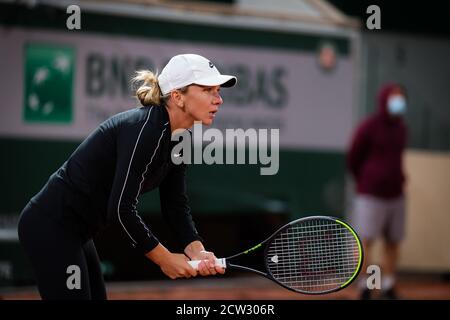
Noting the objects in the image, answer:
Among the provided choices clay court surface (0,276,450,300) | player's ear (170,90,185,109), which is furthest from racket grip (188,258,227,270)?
clay court surface (0,276,450,300)

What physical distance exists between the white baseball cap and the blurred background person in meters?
4.32

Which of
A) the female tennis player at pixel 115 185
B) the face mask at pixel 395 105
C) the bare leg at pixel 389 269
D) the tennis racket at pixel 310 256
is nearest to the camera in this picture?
the female tennis player at pixel 115 185

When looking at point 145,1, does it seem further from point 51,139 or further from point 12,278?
point 12,278

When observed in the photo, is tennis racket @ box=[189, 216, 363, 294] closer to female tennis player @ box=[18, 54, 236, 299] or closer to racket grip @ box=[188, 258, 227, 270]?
racket grip @ box=[188, 258, 227, 270]

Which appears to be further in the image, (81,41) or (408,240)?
(408,240)

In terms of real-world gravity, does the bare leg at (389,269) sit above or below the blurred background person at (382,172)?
below

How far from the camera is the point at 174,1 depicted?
847cm

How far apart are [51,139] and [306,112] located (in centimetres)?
255

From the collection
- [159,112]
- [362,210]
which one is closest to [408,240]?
[362,210]

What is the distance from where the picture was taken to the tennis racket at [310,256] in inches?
179

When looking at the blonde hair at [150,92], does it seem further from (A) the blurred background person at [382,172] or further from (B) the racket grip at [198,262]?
(A) the blurred background person at [382,172]

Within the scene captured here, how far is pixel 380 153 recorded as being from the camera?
8398 millimetres

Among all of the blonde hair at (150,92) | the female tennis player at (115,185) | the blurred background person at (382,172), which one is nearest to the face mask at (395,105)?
the blurred background person at (382,172)

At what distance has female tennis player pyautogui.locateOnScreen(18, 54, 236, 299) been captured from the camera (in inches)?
156
